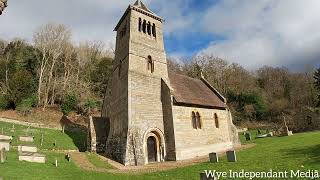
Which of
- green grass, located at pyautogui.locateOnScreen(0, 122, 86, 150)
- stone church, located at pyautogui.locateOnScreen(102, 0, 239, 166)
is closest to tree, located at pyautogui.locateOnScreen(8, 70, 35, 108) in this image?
green grass, located at pyautogui.locateOnScreen(0, 122, 86, 150)

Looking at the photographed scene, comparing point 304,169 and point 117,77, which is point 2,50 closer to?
point 117,77

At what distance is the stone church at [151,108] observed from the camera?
26.8m

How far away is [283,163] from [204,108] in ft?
52.6

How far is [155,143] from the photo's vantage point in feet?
90.9

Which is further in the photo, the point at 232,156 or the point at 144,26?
the point at 144,26

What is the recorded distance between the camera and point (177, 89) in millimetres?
30875

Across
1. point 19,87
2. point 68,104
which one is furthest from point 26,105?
point 68,104

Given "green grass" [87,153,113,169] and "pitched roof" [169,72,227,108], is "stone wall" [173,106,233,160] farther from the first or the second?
"green grass" [87,153,113,169]

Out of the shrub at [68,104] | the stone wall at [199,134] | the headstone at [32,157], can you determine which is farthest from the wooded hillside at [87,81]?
the headstone at [32,157]

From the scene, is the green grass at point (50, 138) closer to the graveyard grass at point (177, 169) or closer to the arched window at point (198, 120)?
the graveyard grass at point (177, 169)

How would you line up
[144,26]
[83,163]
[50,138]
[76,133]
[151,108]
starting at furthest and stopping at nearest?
[76,133], [144,26], [50,138], [151,108], [83,163]

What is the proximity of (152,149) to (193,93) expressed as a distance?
29.4 feet

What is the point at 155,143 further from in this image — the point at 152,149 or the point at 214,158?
the point at 214,158

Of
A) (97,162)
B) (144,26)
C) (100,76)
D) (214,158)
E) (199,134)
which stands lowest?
(97,162)
